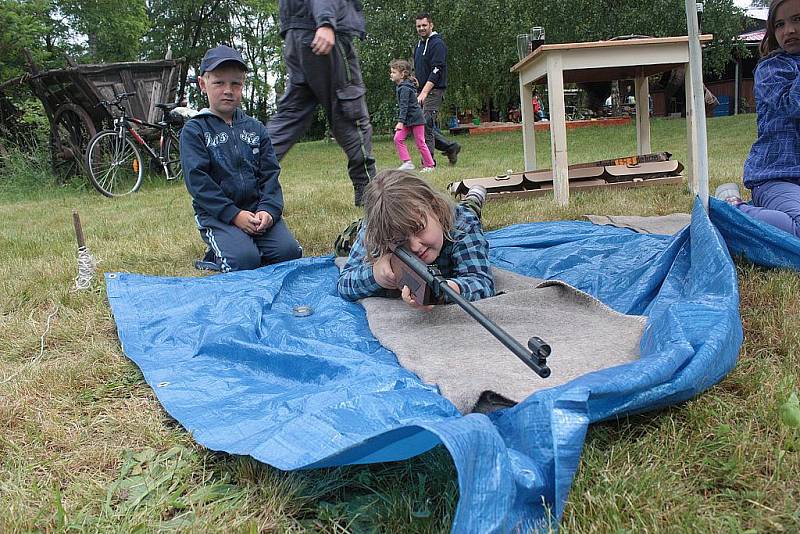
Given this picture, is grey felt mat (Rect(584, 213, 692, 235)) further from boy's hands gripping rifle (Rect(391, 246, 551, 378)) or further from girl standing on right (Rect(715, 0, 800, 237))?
boy's hands gripping rifle (Rect(391, 246, 551, 378))

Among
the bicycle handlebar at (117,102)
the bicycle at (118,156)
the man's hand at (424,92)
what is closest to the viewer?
the bicycle at (118,156)

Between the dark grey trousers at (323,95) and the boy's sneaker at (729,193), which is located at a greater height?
the dark grey trousers at (323,95)

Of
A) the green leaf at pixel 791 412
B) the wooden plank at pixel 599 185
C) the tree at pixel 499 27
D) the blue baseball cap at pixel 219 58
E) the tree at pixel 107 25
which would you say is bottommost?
the wooden plank at pixel 599 185

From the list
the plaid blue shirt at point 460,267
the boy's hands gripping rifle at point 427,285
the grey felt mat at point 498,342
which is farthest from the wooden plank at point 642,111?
the boy's hands gripping rifle at point 427,285

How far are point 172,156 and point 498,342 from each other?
297 inches

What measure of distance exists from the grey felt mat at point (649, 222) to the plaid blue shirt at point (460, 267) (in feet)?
3.99

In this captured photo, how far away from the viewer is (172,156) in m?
8.59

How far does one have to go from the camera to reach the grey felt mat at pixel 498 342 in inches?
62.9

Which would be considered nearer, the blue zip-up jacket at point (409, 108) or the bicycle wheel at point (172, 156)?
the blue zip-up jacket at point (409, 108)

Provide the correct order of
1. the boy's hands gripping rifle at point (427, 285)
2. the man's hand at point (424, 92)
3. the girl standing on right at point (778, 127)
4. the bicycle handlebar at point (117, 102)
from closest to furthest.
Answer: the boy's hands gripping rifle at point (427, 285) → the girl standing on right at point (778, 127) → the bicycle handlebar at point (117, 102) → the man's hand at point (424, 92)

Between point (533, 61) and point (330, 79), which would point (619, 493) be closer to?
point (330, 79)

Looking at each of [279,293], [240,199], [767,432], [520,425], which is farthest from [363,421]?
[240,199]

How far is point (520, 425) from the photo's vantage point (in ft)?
4.18

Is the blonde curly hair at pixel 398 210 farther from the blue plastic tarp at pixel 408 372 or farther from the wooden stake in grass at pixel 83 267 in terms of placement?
the wooden stake in grass at pixel 83 267
